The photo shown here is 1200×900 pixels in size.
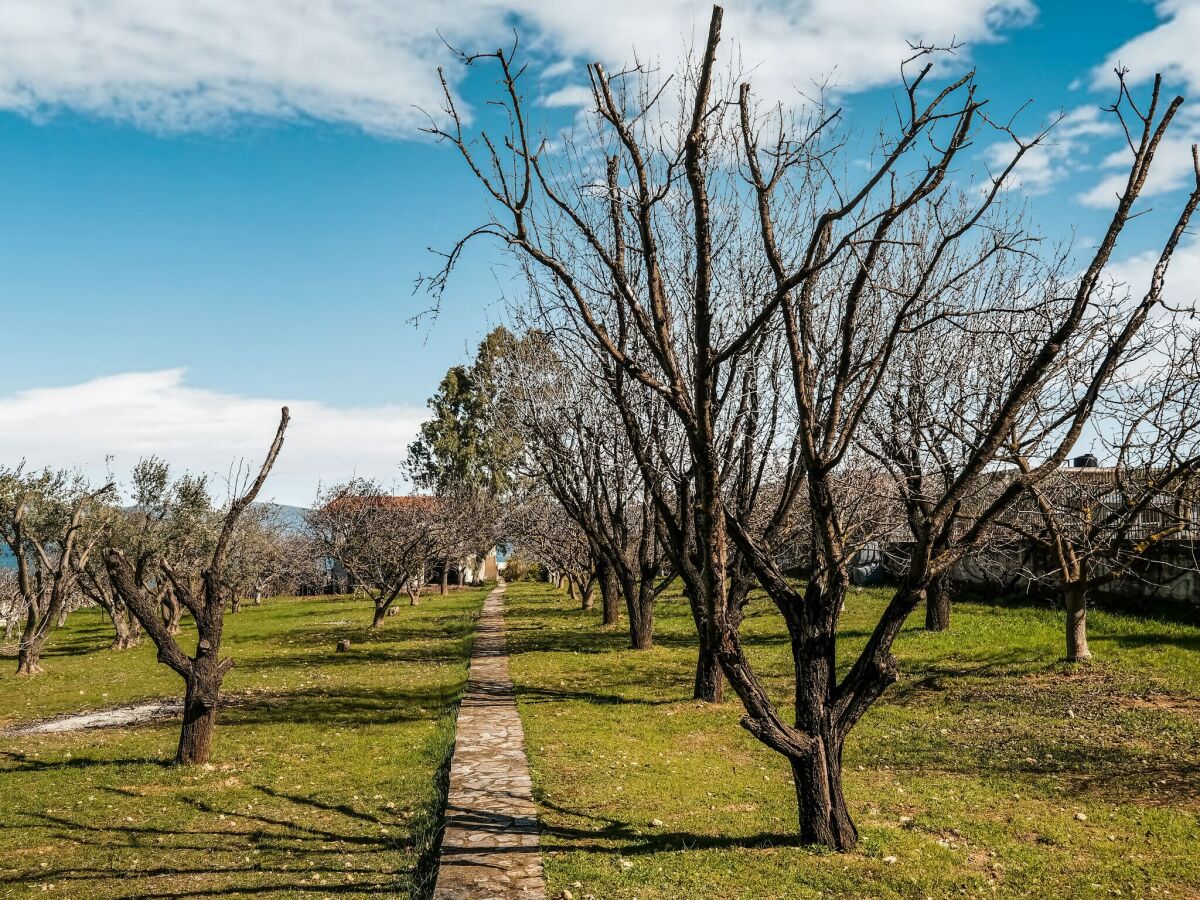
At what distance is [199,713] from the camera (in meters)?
10.5

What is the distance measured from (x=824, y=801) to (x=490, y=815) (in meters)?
3.20

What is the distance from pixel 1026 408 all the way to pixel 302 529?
51.2 m

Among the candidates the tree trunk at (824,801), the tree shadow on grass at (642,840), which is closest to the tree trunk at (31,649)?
the tree shadow on grass at (642,840)

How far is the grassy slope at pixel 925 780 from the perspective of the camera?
252 inches

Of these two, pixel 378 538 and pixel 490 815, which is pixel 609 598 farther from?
pixel 490 815

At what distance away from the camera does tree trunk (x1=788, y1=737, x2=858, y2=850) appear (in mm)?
6656

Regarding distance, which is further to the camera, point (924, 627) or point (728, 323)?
point (924, 627)

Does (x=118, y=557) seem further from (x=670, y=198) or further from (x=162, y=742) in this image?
(x=670, y=198)

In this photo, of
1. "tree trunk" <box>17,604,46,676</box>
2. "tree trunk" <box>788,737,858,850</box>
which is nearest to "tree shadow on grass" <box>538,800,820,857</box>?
"tree trunk" <box>788,737,858,850</box>

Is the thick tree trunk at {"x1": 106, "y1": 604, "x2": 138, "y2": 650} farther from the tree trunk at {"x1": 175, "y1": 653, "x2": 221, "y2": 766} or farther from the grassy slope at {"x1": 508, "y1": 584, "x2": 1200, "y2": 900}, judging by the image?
the tree trunk at {"x1": 175, "y1": 653, "x2": 221, "y2": 766}

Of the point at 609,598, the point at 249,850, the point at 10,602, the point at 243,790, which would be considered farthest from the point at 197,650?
the point at 10,602

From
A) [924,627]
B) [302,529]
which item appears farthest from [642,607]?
[302,529]

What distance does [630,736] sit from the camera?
37.0 feet

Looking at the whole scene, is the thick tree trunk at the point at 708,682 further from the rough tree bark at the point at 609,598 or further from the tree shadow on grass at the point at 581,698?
the rough tree bark at the point at 609,598
